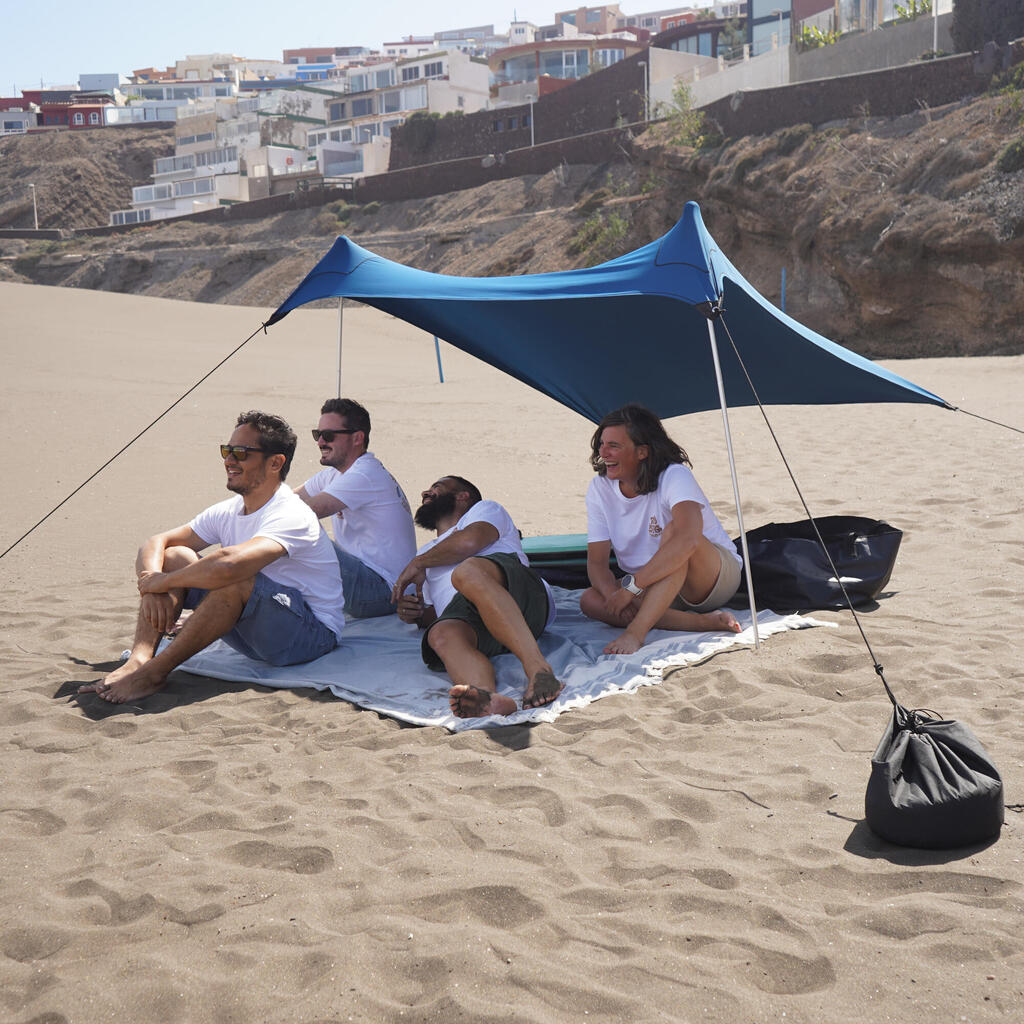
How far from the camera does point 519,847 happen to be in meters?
2.86

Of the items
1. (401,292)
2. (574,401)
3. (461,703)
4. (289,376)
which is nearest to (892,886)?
(461,703)

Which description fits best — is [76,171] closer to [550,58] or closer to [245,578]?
[550,58]

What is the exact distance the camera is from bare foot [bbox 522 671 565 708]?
3.83 meters

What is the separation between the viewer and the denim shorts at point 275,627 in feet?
13.4

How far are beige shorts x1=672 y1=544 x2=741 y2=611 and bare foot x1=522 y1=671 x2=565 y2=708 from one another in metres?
1.05

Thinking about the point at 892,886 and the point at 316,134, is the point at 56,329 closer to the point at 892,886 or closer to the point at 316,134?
the point at 892,886

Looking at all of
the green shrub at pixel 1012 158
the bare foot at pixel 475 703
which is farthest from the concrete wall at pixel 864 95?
the bare foot at pixel 475 703

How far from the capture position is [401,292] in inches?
198

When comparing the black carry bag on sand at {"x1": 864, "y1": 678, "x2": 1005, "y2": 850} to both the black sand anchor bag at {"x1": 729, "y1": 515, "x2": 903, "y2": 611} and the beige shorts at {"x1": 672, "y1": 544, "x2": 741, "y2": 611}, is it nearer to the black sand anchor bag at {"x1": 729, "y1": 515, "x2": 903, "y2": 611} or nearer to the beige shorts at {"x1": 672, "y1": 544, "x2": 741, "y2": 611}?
the beige shorts at {"x1": 672, "y1": 544, "x2": 741, "y2": 611}

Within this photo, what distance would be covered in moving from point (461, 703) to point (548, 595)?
0.87 meters

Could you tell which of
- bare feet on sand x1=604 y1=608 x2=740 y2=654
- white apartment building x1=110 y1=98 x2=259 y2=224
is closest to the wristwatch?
bare feet on sand x1=604 y1=608 x2=740 y2=654

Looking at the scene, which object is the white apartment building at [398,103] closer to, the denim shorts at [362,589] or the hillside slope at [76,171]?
the hillside slope at [76,171]

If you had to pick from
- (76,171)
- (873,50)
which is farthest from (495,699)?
(76,171)

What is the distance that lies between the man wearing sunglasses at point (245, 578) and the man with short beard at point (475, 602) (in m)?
0.41
